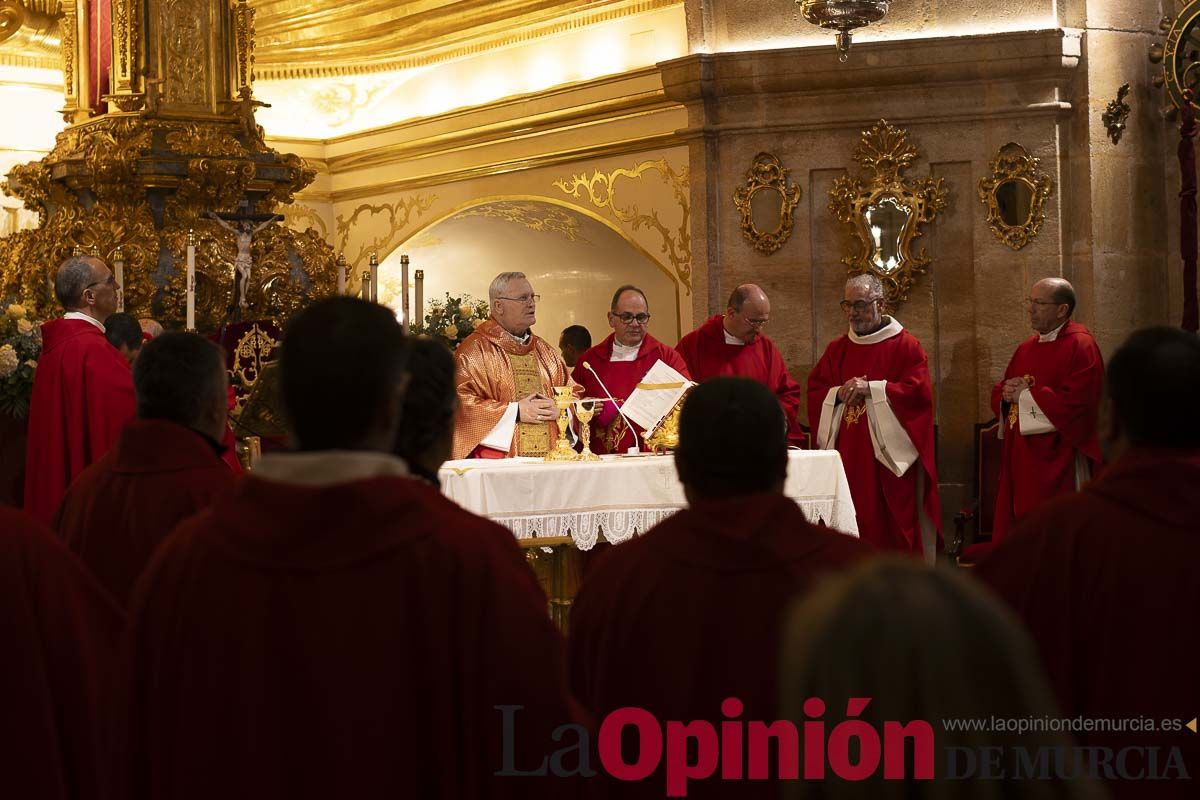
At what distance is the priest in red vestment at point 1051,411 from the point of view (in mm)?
8148

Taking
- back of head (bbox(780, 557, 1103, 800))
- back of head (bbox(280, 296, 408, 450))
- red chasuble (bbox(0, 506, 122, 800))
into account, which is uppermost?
back of head (bbox(280, 296, 408, 450))

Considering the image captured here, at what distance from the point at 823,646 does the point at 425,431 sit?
152 cm

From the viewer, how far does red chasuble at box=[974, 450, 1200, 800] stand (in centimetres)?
271

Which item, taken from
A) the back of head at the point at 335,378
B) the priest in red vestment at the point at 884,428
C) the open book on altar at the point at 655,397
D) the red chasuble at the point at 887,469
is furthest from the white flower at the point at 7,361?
the back of head at the point at 335,378

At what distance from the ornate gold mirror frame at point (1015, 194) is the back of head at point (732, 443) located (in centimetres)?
697

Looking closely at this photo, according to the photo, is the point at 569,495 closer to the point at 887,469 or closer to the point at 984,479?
the point at 887,469

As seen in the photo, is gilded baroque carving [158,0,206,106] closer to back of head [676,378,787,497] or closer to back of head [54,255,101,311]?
back of head [54,255,101,311]

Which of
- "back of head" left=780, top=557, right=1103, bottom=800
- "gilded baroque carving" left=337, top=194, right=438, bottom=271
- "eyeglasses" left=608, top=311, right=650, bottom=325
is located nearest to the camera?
"back of head" left=780, top=557, right=1103, bottom=800

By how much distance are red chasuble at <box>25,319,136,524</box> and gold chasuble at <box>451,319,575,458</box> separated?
1365 mm

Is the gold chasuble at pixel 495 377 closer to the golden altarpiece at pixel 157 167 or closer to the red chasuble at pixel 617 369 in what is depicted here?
the red chasuble at pixel 617 369

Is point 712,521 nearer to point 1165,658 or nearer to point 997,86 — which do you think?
point 1165,658

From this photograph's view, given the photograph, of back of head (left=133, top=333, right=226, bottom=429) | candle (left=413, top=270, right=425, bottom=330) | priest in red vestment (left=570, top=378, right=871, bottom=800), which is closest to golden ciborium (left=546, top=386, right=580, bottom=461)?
candle (left=413, top=270, right=425, bottom=330)

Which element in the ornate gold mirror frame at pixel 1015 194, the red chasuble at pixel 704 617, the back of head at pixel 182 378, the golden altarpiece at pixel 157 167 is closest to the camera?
the red chasuble at pixel 704 617

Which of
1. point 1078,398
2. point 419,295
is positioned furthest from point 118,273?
point 1078,398
